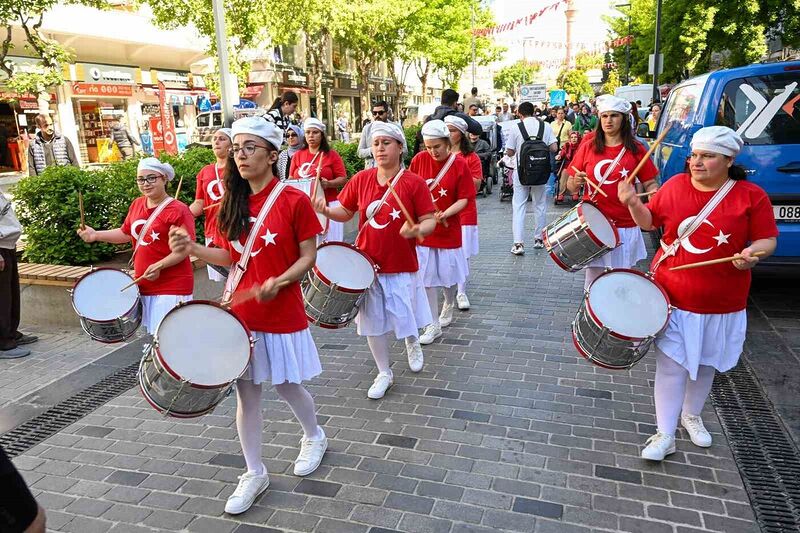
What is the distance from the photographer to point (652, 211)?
11.9 ft

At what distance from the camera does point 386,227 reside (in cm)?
447

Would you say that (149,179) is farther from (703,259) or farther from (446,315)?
(703,259)

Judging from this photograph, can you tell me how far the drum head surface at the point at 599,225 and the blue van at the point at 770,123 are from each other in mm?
1825

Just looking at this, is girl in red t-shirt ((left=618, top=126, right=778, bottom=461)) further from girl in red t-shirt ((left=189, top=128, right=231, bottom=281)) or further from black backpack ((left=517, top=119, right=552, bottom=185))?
black backpack ((left=517, top=119, right=552, bottom=185))

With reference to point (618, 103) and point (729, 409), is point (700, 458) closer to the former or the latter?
point (729, 409)

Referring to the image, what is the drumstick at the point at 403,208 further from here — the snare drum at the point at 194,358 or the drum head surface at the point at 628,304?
the snare drum at the point at 194,358

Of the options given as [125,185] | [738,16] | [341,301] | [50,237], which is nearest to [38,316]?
[50,237]

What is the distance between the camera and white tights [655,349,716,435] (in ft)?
11.7

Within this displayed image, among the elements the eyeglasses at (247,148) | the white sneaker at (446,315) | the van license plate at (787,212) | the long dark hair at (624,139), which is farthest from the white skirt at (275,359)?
the van license plate at (787,212)

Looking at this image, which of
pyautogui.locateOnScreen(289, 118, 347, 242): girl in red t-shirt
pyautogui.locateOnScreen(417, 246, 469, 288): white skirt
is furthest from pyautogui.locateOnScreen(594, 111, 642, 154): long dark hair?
pyautogui.locateOnScreen(289, 118, 347, 242): girl in red t-shirt

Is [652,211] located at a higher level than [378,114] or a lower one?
lower

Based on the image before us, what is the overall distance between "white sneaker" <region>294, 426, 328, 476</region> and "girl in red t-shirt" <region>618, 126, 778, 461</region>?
6.25 ft

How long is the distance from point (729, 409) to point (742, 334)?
3.68 ft

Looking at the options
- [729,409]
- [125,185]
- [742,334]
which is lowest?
[729,409]
